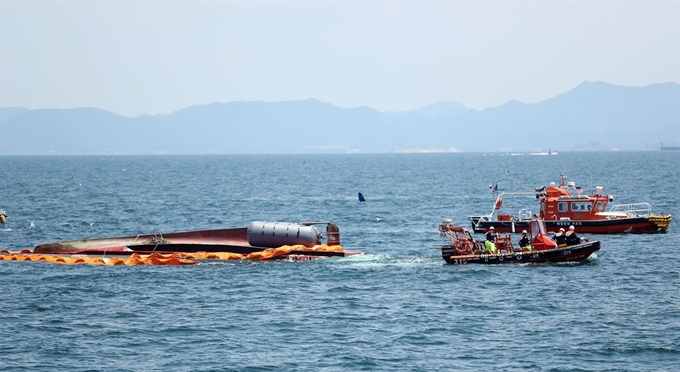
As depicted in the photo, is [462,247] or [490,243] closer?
[490,243]

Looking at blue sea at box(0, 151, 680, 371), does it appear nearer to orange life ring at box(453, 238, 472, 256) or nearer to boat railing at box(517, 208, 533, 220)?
orange life ring at box(453, 238, 472, 256)

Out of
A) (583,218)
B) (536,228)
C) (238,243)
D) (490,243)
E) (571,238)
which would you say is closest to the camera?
(490,243)

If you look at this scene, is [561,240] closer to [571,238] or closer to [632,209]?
[571,238]

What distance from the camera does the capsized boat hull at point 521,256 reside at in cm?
4941

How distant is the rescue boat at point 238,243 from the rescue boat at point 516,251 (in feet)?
22.0

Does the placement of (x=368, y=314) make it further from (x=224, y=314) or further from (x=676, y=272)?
(x=676, y=272)

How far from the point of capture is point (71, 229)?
73.6 metres

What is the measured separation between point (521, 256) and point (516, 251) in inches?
32.2

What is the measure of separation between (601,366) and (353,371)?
8256 mm

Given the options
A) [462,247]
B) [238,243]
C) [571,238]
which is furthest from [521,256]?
[238,243]

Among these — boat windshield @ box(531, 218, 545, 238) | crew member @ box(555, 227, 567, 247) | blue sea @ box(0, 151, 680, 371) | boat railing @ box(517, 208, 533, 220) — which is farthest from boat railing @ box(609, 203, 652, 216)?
boat windshield @ box(531, 218, 545, 238)

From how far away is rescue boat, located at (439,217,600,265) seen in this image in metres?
49.5

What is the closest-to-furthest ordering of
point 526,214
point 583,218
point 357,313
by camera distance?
point 357,313, point 583,218, point 526,214

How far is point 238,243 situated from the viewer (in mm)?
56656
